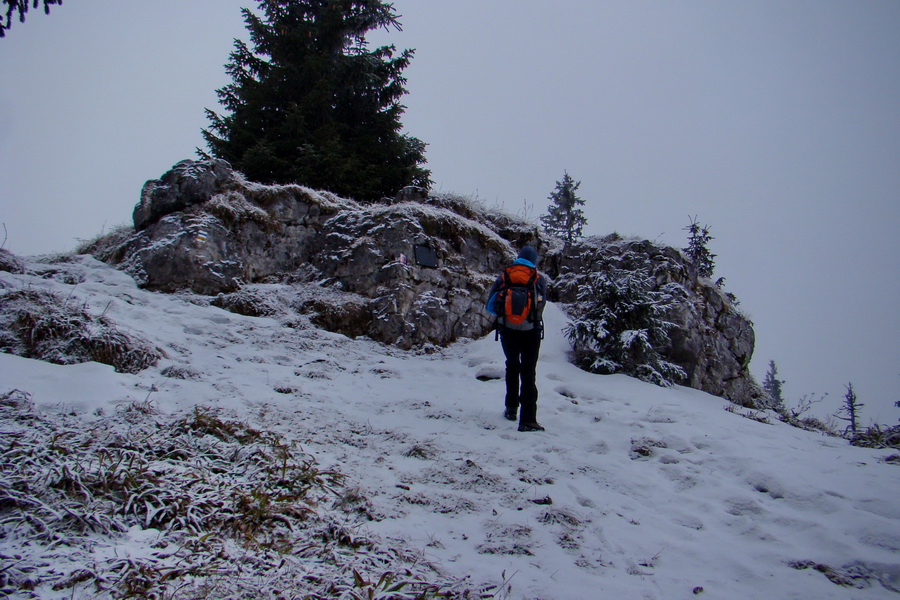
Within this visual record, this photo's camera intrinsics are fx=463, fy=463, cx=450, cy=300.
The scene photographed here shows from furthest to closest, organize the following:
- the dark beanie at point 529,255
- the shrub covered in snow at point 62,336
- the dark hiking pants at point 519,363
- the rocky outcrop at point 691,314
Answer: the rocky outcrop at point 691,314, the dark beanie at point 529,255, the dark hiking pants at point 519,363, the shrub covered in snow at point 62,336

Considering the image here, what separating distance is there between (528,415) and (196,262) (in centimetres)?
686

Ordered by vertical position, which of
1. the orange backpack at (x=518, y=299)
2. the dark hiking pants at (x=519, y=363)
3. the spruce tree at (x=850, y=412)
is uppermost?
the orange backpack at (x=518, y=299)

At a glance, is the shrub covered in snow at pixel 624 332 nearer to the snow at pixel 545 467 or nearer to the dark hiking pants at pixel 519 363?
the snow at pixel 545 467

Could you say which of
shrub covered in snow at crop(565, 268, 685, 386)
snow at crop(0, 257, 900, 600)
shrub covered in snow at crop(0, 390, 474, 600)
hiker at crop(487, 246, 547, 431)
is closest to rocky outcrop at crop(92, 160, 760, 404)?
shrub covered in snow at crop(565, 268, 685, 386)

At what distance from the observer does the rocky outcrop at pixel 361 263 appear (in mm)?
8922

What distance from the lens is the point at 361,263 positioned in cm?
979

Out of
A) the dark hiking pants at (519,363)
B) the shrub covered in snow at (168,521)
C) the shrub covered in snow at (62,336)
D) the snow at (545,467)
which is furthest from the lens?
the dark hiking pants at (519,363)

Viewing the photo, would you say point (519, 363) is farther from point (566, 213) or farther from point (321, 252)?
point (566, 213)

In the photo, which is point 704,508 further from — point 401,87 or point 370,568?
point 401,87

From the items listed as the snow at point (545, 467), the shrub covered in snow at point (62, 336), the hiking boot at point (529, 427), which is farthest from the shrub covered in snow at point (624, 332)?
the shrub covered in snow at point (62, 336)

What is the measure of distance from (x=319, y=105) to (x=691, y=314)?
1117 centimetres

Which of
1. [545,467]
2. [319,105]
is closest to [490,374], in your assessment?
[545,467]

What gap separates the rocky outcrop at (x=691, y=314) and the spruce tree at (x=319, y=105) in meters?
5.46

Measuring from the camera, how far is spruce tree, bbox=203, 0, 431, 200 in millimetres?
12312
